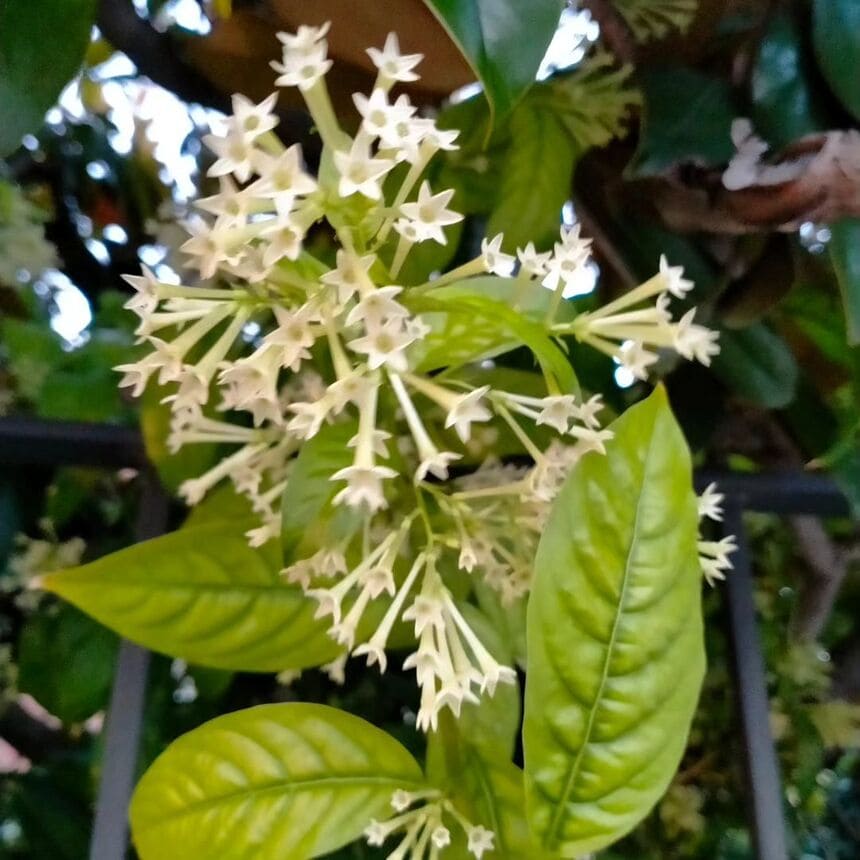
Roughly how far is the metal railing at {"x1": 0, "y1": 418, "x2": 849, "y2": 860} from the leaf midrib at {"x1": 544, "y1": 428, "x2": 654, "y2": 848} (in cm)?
18

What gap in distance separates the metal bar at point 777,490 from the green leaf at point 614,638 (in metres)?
0.20

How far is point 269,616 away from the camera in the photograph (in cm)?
42

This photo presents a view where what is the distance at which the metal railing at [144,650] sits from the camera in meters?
0.44

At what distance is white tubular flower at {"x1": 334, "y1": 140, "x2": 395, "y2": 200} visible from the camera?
0.93 feet

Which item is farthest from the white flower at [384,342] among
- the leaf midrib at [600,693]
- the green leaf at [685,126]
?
the green leaf at [685,126]

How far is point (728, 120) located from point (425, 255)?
0.18 m

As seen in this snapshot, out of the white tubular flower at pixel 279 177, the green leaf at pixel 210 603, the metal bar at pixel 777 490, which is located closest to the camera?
the white tubular flower at pixel 279 177

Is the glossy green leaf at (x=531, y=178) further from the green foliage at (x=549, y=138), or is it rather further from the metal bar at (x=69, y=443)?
the metal bar at (x=69, y=443)

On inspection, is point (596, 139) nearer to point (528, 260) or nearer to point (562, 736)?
point (528, 260)

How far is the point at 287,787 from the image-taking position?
1.28 ft

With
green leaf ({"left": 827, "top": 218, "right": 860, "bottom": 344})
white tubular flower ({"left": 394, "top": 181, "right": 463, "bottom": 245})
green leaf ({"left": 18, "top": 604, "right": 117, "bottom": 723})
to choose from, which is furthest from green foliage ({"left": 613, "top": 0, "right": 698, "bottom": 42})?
green leaf ({"left": 18, "top": 604, "right": 117, "bottom": 723})

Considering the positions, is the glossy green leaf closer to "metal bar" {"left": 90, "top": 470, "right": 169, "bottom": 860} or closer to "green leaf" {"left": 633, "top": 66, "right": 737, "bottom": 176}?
"green leaf" {"left": 633, "top": 66, "right": 737, "bottom": 176}

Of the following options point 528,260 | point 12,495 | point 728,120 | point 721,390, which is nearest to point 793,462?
point 721,390

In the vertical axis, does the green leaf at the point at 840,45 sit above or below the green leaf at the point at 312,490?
above
